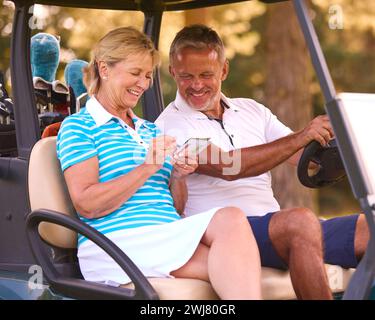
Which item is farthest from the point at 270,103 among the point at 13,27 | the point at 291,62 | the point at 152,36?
the point at 13,27

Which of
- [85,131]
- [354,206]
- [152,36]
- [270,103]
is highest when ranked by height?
[152,36]

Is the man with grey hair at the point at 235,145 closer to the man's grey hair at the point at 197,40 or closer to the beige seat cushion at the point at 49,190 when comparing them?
the man's grey hair at the point at 197,40

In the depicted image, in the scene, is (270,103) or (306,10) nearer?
(306,10)

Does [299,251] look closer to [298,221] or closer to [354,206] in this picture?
[298,221]

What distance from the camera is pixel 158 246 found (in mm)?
2941

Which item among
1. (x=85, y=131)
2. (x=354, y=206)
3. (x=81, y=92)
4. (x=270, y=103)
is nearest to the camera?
(x=85, y=131)

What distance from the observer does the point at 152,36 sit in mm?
4070

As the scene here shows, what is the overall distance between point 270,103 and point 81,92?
5.64m

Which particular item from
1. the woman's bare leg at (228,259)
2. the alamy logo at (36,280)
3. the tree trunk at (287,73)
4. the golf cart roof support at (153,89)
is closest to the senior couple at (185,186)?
the woman's bare leg at (228,259)

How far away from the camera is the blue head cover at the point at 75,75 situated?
13.0 feet

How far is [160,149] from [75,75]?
1234mm

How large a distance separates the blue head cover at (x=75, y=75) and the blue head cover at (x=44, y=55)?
130 millimetres
